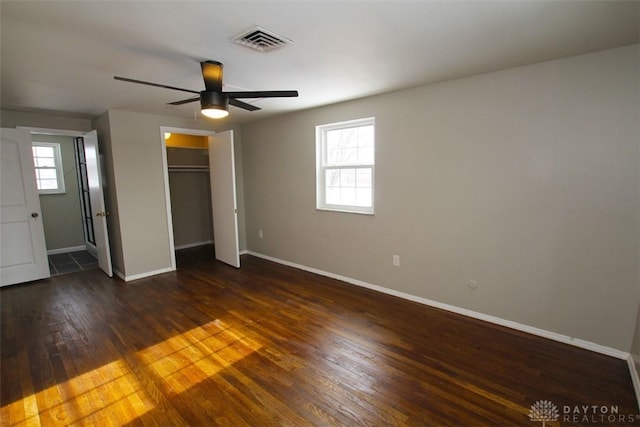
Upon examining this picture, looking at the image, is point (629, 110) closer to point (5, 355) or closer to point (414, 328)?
point (414, 328)

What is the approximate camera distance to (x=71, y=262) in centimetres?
506

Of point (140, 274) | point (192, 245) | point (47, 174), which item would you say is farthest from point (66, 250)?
point (140, 274)

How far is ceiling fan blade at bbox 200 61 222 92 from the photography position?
231 centimetres

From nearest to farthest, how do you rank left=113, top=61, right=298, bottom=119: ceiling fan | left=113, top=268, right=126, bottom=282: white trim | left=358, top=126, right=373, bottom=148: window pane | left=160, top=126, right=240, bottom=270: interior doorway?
left=113, top=61, right=298, bottom=119: ceiling fan < left=358, top=126, right=373, bottom=148: window pane < left=113, top=268, right=126, bottom=282: white trim < left=160, top=126, right=240, bottom=270: interior doorway

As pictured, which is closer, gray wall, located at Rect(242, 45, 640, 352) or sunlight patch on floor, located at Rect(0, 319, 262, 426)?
sunlight patch on floor, located at Rect(0, 319, 262, 426)

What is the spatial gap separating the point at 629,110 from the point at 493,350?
2.07 m

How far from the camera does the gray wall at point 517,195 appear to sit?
2.21 meters

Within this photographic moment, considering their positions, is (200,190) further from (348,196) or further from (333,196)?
(348,196)

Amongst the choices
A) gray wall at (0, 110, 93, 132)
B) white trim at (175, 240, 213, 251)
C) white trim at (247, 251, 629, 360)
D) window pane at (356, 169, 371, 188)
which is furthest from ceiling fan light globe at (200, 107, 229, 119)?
white trim at (175, 240, 213, 251)

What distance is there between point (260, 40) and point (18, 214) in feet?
14.4

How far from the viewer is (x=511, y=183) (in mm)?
2617

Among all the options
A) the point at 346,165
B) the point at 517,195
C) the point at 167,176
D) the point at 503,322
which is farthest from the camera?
the point at 167,176

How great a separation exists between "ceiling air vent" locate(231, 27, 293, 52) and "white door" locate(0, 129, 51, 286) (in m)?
3.95

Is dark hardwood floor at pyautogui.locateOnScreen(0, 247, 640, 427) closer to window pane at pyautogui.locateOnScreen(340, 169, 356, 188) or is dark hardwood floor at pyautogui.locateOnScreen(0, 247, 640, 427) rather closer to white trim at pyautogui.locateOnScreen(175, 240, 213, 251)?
window pane at pyautogui.locateOnScreen(340, 169, 356, 188)
